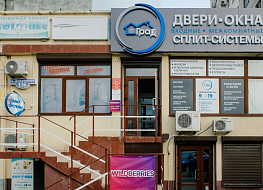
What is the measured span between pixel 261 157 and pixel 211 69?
376 cm

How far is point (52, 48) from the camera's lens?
413 inches

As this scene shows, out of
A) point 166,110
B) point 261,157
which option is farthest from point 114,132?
point 261,157

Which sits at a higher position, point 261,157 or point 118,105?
point 118,105

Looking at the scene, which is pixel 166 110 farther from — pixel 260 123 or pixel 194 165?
pixel 260 123

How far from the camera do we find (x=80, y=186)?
8.65 meters

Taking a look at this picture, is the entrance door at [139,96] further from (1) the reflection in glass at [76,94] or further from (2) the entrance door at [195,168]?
(1) the reflection in glass at [76,94]

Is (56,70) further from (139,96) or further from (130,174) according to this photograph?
(130,174)

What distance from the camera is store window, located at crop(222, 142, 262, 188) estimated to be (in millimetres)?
10430

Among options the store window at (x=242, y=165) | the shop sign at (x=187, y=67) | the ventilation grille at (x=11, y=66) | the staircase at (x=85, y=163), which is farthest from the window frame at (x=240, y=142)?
the ventilation grille at (x=11, y=66)

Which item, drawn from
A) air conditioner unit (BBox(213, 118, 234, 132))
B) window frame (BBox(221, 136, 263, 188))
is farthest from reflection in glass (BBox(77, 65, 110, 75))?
window frame (BBox(221, 136, 263, 188))

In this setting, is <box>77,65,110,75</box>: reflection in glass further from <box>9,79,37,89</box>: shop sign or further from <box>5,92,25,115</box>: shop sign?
<box>5,92,25,115</box>: shop sign

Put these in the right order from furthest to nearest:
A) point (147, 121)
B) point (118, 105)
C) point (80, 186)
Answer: point (147, 121), point (118, 105), point (80, 186)

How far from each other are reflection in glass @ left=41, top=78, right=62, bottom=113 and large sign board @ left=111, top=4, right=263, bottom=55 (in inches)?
103

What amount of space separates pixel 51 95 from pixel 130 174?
4.96m
